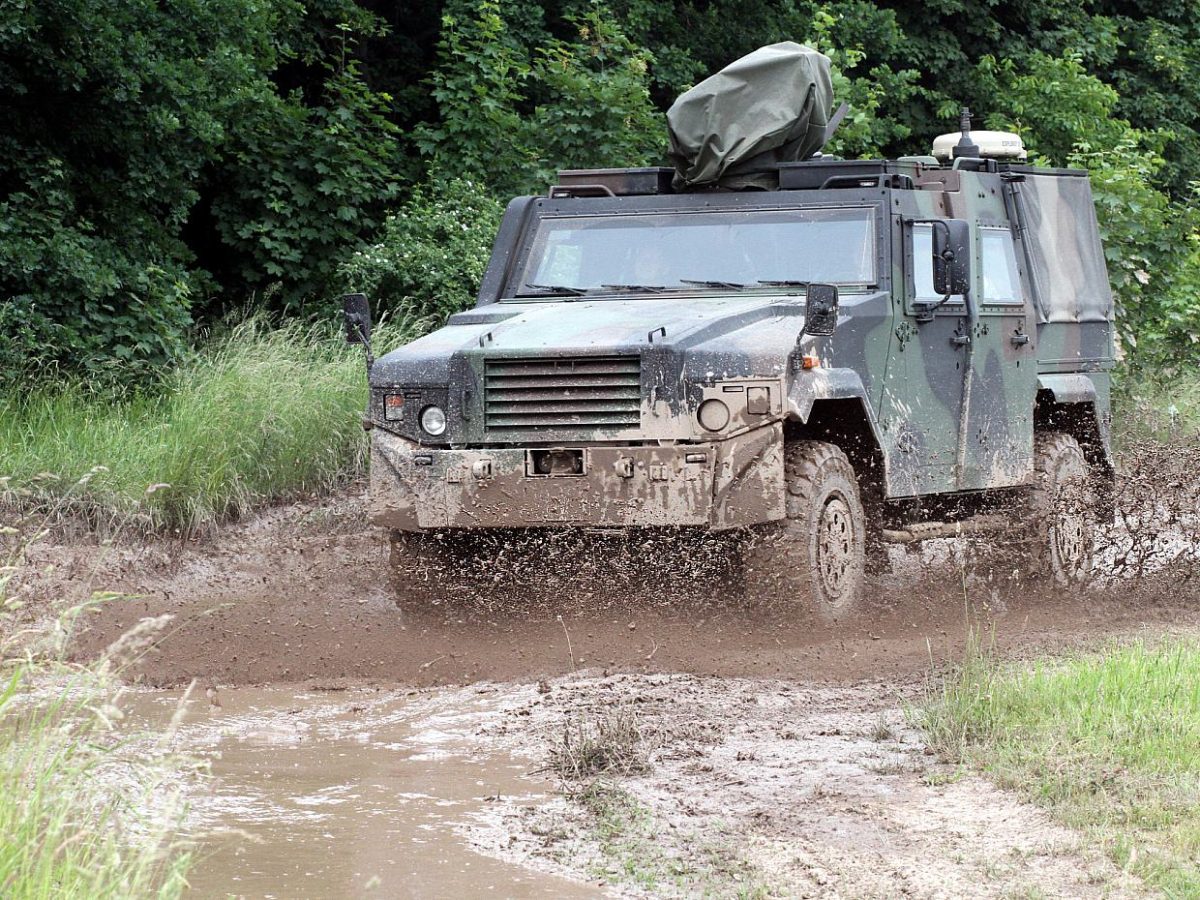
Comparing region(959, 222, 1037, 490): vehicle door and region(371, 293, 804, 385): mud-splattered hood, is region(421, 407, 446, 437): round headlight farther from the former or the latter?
region(959, 222, 1037, 490): vehicle door

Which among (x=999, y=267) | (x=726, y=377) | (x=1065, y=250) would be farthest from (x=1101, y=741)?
(x=1065, y=250)

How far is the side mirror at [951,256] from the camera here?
8352mm

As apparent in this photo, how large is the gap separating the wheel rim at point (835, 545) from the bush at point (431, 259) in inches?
221

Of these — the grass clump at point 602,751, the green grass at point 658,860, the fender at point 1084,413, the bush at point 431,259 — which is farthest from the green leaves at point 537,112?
the green grass at point 658,860

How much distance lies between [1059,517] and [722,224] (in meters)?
2.53

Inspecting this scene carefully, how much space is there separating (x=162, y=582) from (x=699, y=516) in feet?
10.7

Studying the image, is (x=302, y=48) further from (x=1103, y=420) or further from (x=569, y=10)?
(x=1103, y=420)

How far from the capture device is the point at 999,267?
9.46 metres

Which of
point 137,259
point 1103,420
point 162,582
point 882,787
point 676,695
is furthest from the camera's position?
point 137,259

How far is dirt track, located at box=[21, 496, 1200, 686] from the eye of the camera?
7.34 m

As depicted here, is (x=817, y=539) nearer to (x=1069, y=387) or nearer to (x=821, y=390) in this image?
(x=821, y=390)

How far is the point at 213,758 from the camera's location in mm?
5801

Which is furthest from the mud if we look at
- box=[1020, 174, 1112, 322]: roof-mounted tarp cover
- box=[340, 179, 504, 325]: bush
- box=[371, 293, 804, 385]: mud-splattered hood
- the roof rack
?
box=[340, 179, 504, 325]: bush

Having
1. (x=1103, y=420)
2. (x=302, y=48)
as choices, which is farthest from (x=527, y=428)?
(x=302, y=48)
